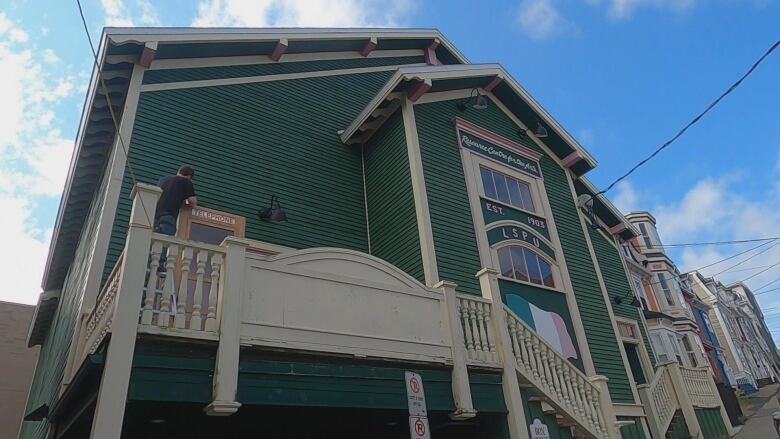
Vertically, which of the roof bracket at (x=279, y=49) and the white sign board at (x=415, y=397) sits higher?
the roof bracket at (x=279, y=49)

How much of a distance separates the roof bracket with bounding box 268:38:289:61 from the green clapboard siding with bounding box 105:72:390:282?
0.61 m

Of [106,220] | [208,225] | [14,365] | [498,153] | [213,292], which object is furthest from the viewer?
[14,365]

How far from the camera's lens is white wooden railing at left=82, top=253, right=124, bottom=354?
5152 mm

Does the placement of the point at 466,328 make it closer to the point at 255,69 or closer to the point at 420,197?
the point at 420,197

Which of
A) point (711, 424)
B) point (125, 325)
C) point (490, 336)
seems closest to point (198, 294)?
point (125, 325)

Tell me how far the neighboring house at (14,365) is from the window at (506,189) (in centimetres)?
1872

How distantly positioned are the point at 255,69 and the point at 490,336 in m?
7.54

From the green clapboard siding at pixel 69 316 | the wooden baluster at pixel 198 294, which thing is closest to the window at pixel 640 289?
the green clapboard siding at pixel 69 316

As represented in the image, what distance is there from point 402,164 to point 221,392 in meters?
6.57

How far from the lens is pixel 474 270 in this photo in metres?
9.93

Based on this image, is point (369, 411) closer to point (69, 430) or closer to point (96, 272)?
point (69, 430)

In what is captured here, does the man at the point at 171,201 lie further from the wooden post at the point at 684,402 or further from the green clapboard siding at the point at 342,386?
the wooden post at the point at 684,402

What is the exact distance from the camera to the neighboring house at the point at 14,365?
1948 cm

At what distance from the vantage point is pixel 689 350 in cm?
2758
